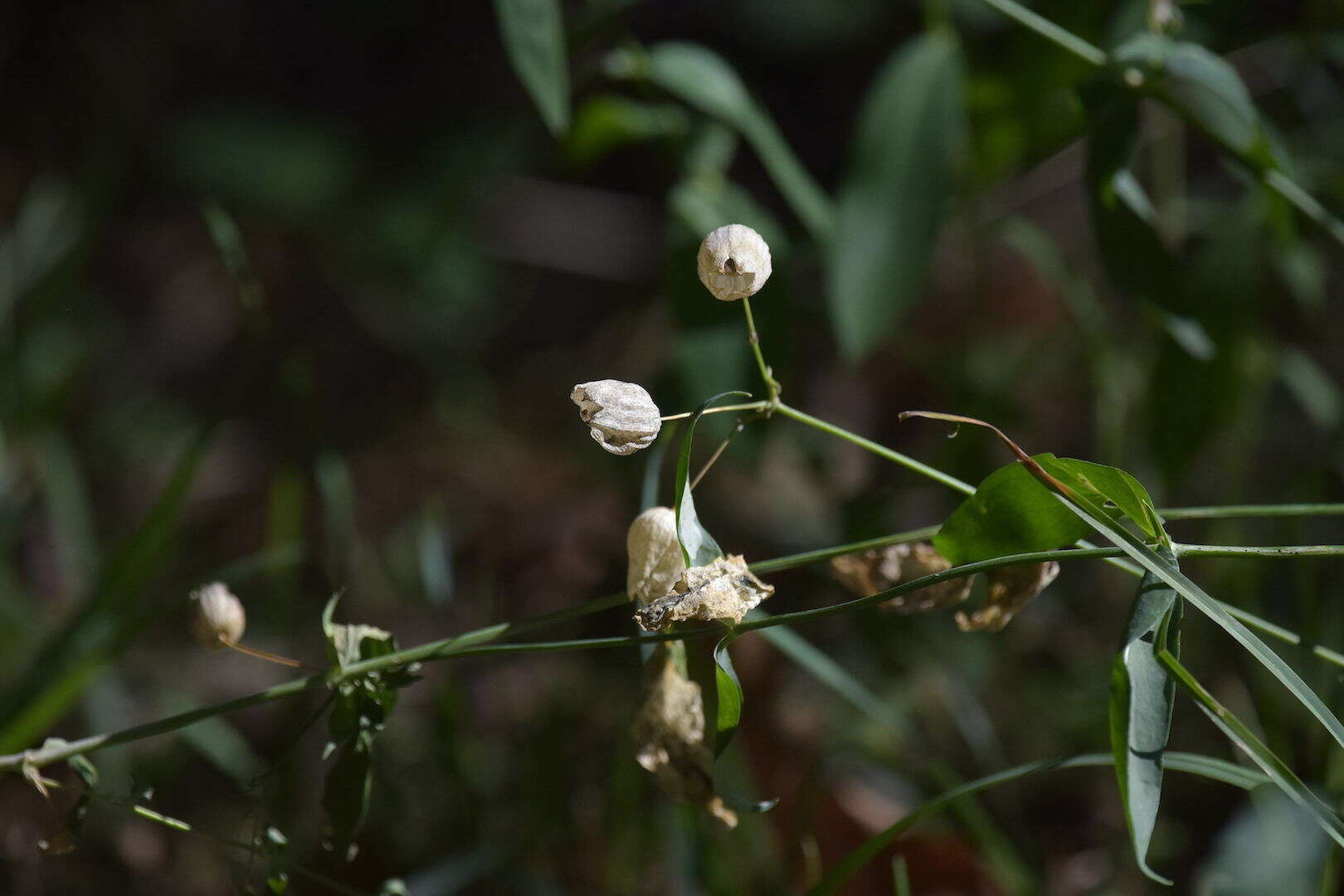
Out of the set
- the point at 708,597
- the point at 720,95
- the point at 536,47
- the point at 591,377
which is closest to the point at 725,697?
the point at 708,597

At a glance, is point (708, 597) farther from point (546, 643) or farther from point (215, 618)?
point (215, 618)

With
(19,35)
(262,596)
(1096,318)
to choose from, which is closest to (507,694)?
(262,596)

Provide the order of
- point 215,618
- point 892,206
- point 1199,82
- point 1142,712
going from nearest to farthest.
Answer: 1. point 1142,712
2. point 215,618
3. point 1199,82
4. point 892,206

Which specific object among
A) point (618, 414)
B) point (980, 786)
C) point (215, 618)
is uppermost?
point (618, 414)

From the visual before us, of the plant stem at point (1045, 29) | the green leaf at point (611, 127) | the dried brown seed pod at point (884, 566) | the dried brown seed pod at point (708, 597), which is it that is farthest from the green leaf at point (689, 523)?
Result: the green leaf at point (611, 127)

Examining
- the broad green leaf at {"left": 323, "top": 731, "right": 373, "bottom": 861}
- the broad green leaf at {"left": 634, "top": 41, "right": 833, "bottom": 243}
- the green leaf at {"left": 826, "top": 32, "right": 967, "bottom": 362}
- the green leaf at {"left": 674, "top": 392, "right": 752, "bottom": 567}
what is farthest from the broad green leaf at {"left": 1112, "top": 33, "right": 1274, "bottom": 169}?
the broad green leaf at {"left": 323, "top": 731, "right": 373, "bottom": 861}

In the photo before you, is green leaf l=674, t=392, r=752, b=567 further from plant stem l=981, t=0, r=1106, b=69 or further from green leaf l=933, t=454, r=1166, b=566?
plant stem l=981, t=0, r=1106, b=69

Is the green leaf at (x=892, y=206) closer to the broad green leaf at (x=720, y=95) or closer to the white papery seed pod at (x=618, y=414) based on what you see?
the broad green leaf at (x=720, y=95)
